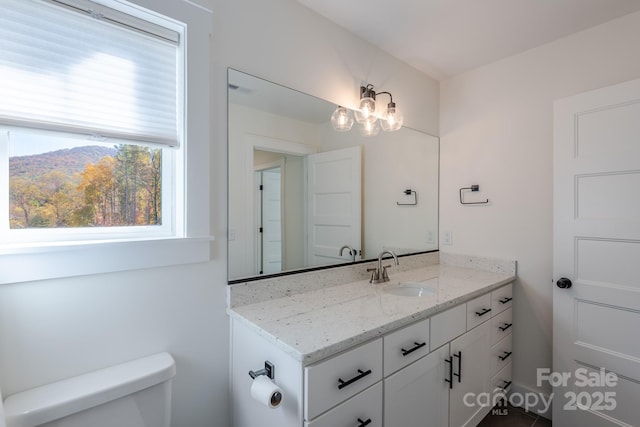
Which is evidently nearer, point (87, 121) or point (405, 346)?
point (87, 121)

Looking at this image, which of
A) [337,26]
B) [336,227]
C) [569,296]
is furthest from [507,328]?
[337,26]

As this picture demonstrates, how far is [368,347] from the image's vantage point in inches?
43.3

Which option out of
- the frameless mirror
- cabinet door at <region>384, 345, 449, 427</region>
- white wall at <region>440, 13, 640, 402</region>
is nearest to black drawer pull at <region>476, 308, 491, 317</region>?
cabinet door at <region>384, 345, 449, 427</region>

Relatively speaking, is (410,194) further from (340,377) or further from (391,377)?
(340,377)

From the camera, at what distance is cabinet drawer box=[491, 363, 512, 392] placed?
1885 millimetres

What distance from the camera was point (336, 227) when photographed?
5.98ft

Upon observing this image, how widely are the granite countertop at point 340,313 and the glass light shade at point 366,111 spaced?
40.1 inches

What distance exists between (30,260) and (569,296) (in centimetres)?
254

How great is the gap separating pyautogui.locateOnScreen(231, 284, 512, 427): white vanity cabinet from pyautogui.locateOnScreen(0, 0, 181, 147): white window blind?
917 mm

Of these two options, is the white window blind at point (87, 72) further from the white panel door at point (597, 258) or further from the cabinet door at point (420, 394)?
the white panel door at point (597, 258)

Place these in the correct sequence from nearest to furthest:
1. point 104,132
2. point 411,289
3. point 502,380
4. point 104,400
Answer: point 104,400, point 104,132, point 411,289, point 502,380

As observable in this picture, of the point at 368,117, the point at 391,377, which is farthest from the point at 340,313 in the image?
the point at 368,117

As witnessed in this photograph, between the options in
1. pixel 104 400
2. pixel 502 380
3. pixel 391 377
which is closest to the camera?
pixel 104 400

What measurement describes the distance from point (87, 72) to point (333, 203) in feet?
4.14
